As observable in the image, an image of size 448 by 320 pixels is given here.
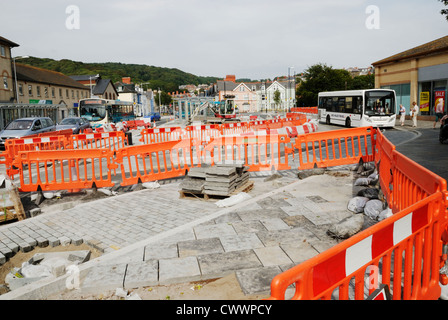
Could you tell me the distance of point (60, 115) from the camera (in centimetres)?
5728

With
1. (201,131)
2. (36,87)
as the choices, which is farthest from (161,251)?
(36,87)

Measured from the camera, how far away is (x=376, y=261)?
8.28ft

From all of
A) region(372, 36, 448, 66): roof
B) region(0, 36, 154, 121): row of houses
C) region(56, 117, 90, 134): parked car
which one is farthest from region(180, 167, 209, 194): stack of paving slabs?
region(0, 36, 154, 121): row of houses

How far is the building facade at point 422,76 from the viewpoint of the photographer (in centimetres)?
2898

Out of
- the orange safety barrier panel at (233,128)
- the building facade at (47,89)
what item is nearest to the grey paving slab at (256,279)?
the orange safety barrier panel at (233,128)

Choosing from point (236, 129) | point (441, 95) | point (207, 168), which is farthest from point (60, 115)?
point (207, 168)

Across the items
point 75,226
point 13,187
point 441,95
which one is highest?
point 441,95

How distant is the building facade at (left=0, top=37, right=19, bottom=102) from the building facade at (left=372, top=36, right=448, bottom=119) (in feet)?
138

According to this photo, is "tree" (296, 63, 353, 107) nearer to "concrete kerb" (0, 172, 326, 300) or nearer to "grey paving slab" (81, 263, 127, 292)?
"concrete kerb" (0, 172, 326, 300)

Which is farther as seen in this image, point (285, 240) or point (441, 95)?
point (441, 95)

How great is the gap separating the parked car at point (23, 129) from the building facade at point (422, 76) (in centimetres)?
2763

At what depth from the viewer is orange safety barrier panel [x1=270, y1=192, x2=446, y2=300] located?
195 cm
